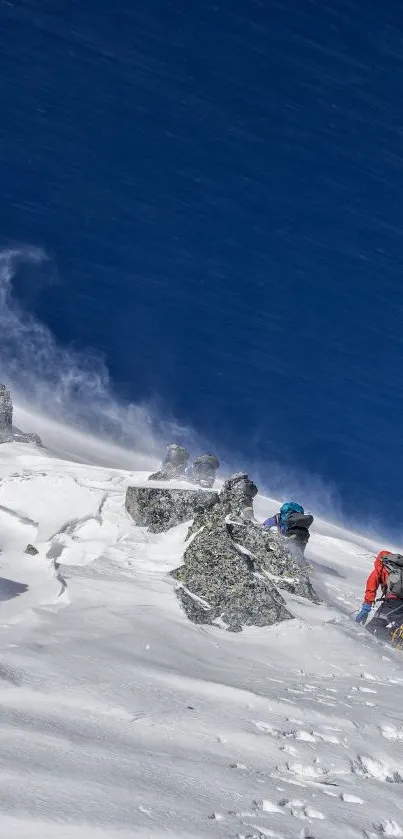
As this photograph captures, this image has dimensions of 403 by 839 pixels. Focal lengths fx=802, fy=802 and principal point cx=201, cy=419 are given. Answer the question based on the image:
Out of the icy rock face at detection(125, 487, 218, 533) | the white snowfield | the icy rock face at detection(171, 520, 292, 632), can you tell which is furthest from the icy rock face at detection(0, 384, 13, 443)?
the icy rock face at detection(171, 520, 292, 632)

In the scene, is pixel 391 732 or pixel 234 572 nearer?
pixel 391 732

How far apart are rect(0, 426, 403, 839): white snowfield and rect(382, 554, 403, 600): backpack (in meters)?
1.37

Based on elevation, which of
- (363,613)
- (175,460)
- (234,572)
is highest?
(175,460)

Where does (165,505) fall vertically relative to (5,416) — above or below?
below

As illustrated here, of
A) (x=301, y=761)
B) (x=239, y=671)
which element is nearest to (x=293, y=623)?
(x=239, y=671)

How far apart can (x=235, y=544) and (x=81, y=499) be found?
3984 millimetres

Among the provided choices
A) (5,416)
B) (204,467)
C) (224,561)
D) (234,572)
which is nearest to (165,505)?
(224,561)

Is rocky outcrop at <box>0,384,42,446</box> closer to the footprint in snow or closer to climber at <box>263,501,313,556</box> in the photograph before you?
climber at <box>263,501,313,556</box>

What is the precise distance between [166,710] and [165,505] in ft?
28.2

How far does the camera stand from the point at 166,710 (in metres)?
6.75

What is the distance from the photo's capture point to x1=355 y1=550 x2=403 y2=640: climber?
1442 cm

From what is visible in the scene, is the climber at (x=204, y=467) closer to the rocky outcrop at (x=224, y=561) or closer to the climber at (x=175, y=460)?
the climber at (x=175, y=460)

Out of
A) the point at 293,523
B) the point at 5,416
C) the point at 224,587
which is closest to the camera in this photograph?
the point at 224,587

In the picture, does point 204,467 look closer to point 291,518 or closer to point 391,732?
point 291,518
